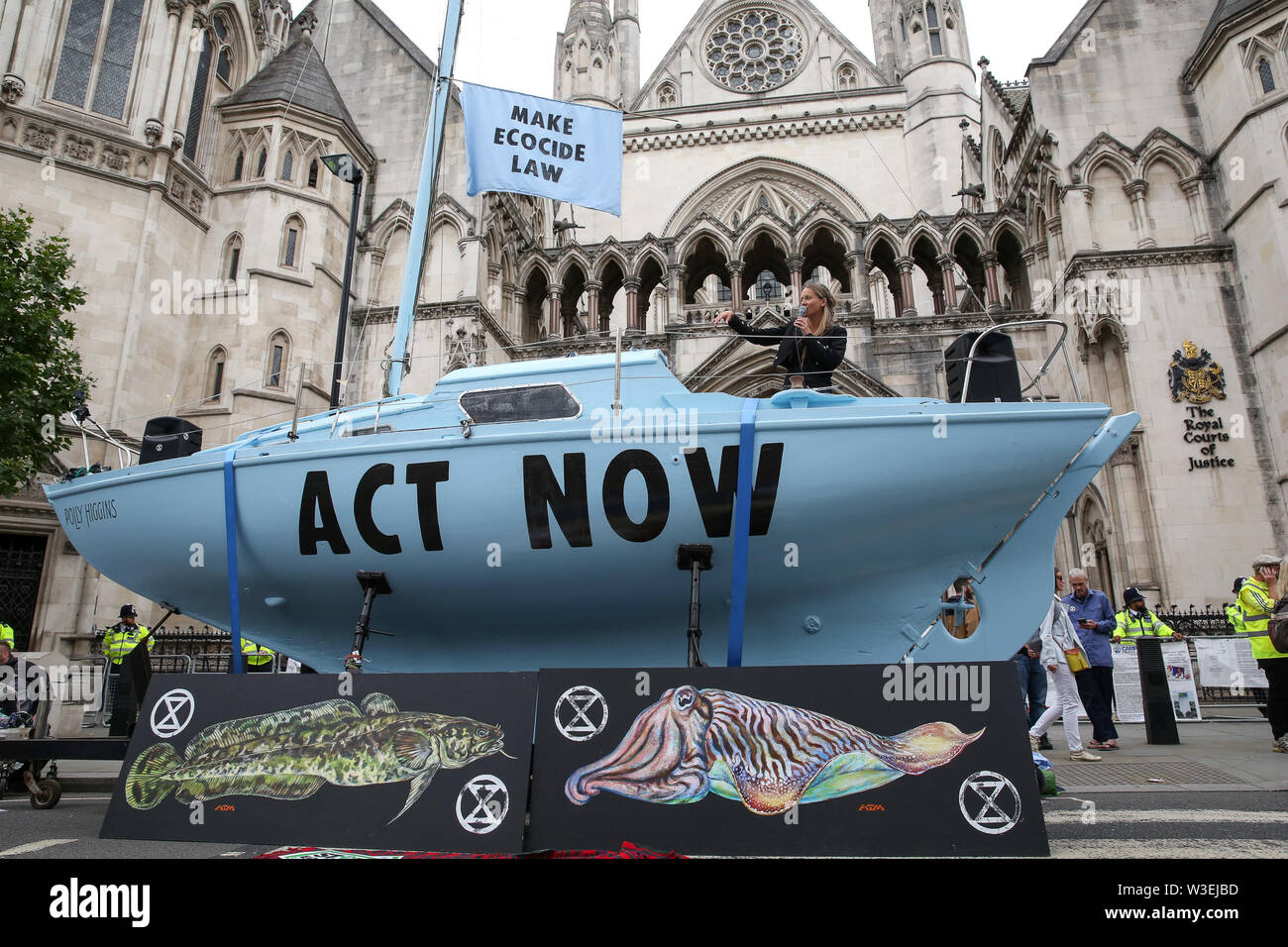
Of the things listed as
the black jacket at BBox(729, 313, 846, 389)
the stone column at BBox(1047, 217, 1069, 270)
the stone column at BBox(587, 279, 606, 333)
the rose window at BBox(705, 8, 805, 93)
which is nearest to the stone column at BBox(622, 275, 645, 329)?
the stone column at BBox(587, 279, 606, 333)

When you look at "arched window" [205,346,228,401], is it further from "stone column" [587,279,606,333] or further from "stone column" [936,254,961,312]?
"stone column" [936,254,961,312]

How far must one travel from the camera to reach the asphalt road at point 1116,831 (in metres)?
3.63

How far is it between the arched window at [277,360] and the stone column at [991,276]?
1971 cm

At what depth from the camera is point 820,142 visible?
34344 mm

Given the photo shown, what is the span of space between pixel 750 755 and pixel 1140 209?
22391 mm

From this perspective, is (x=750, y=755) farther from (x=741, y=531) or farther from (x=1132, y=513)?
(x=1132, y=513)

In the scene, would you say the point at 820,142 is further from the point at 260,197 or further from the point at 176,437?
the point at 176,437

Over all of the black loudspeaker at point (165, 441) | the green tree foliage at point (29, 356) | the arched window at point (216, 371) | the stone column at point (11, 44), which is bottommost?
the black loudspeaker at point (165, 441)

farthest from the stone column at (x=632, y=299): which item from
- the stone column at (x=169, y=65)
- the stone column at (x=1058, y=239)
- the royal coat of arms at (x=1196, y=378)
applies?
the royal coat of arms at (x=1196, y=378)

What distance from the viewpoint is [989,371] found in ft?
17.6

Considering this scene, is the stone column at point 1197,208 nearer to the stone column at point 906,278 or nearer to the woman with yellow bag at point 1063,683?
the stone column at point 906,278

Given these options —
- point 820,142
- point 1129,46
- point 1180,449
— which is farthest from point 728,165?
point 1180,449

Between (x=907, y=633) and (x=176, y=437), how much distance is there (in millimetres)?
5941

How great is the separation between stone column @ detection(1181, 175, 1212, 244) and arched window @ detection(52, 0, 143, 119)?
27.4 metres
